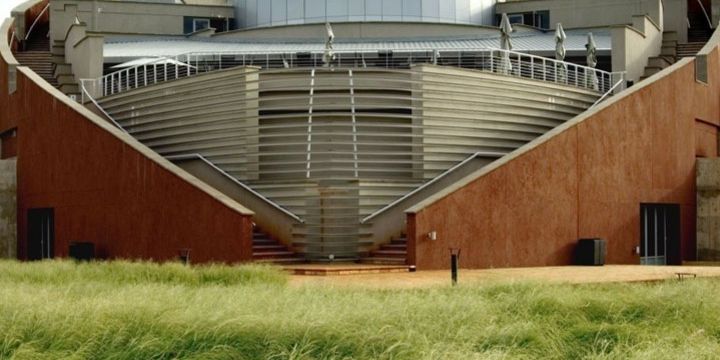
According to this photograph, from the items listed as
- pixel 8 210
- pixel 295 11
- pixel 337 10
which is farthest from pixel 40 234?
pixel 337 10

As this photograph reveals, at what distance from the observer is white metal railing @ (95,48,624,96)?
1291 inches

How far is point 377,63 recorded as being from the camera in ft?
114

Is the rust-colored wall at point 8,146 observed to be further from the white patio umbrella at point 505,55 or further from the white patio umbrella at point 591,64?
the white patio umbrella at point 591,64

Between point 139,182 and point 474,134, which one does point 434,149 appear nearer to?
point 474,134

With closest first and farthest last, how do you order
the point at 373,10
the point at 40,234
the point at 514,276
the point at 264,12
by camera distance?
1. the point at 514,276
2. the point at 40,234
3. the point at 373,10
4. the point at 264,12

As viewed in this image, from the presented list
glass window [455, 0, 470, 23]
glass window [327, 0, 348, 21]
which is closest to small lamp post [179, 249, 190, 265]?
glass window [327, 0, 348, 21]

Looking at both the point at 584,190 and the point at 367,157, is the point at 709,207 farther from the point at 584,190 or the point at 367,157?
the point at 367,157

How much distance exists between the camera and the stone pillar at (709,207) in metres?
30.4

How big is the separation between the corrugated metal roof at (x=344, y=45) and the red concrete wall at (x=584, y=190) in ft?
22.5

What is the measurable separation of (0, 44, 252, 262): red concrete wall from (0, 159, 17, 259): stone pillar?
0.22 m

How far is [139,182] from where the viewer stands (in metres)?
26.4

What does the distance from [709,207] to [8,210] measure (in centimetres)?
2002

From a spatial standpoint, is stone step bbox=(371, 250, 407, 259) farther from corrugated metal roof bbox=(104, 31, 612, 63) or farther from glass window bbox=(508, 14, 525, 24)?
glass window bbox=(508, 14, 525, 24)

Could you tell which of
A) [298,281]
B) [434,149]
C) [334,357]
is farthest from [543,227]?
[334,357]
